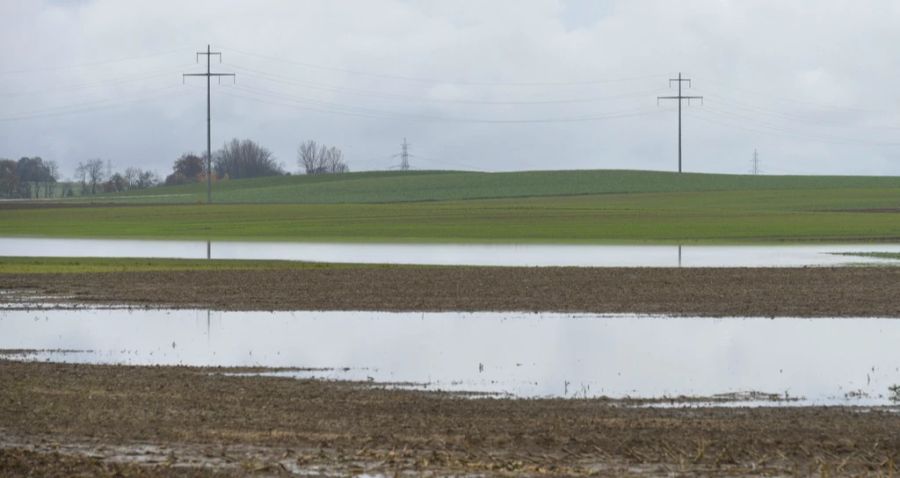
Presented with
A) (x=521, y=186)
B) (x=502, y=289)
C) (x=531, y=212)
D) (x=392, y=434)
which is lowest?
(x=392, y=434)

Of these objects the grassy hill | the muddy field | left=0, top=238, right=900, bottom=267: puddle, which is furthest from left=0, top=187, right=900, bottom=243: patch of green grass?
the muddy field

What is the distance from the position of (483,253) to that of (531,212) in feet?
128

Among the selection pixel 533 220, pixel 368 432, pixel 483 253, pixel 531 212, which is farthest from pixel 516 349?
pixel 531 212

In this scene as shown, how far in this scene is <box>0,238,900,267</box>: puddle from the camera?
49.2 metres

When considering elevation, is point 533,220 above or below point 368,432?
above

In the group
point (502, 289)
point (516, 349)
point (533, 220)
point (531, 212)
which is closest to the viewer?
point (516, 349)

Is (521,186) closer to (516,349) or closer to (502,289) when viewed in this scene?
(502,289)

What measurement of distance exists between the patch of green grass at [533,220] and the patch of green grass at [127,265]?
20.3m

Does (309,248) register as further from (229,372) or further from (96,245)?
(229,372)

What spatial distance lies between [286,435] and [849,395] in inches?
315

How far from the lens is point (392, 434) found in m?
15.7

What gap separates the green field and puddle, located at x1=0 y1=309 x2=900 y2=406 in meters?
38.8

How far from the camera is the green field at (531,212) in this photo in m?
74.2

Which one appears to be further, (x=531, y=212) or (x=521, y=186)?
(x=521, y=186)
